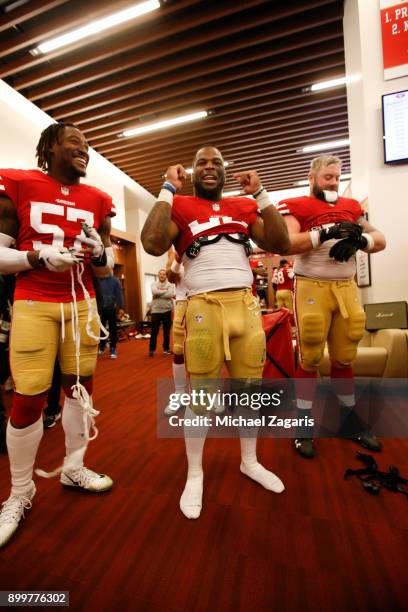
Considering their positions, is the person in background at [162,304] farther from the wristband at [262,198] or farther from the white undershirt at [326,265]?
the wristband at [262,198]

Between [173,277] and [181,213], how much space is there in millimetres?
1167

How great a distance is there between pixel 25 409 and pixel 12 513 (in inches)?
18.1

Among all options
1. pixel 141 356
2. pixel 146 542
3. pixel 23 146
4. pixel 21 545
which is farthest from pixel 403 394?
pixel 23 146

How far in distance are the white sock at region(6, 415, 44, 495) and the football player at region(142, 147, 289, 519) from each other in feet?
2.26

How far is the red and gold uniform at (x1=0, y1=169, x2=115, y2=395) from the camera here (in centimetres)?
123

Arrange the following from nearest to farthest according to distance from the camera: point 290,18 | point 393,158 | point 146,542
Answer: point 146,542 < point 393,158 < point 290,18

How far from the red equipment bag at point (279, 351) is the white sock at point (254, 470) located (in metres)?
0.94

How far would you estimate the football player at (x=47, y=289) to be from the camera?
1.23 meters

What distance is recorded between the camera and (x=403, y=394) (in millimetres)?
2689

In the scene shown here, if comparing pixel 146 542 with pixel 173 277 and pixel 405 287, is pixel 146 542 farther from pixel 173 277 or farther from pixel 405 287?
pixel 405 287

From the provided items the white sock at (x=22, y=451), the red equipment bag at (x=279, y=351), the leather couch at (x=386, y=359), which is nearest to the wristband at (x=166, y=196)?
the white sock at (x=22, y=451)

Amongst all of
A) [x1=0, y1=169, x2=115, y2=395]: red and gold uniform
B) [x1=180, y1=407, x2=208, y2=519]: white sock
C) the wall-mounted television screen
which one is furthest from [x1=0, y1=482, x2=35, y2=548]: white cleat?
the wall-mounted television screen

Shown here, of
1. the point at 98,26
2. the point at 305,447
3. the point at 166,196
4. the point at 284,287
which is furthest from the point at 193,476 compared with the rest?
the point at 98,26

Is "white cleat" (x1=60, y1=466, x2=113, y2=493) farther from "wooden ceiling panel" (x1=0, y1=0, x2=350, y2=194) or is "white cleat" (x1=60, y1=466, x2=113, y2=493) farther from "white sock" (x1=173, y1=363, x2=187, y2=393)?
"wooden ceiling panel" (x1=0, y1=0, x2=350, y2=194)
